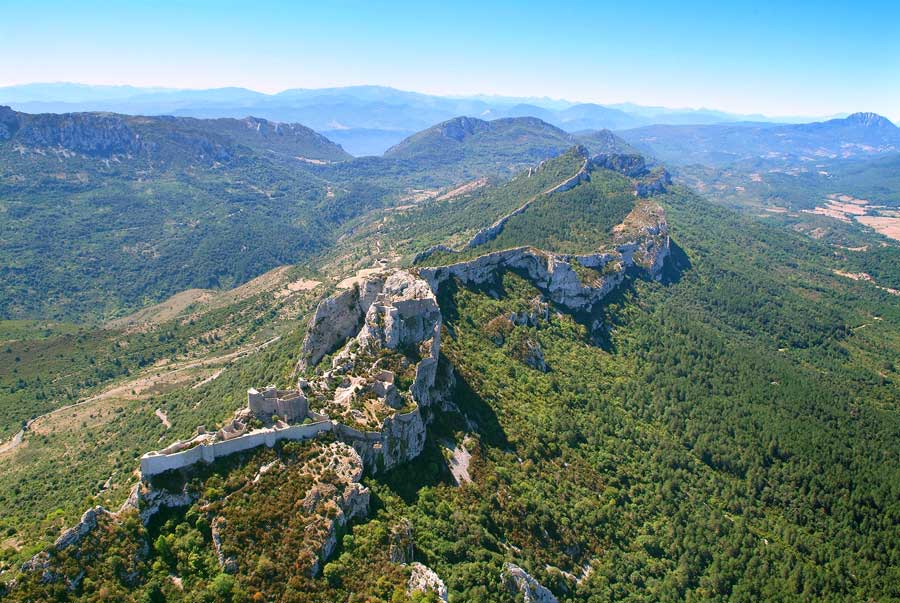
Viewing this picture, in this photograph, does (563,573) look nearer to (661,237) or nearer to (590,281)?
(590,281)

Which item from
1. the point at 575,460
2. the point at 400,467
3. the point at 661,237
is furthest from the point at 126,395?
the point at 661,237

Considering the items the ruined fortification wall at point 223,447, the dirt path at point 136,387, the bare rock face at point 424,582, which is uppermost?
the ruined fortification wall at point 223,447

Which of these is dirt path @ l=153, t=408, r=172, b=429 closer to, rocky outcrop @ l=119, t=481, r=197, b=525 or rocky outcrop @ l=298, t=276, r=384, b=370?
rocky outcrop @ l=298, t=276, r=384, b=370

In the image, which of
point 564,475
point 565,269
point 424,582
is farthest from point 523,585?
point 565,269

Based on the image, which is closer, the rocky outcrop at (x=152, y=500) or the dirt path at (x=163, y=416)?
the rocky outcrop at (x=152, y=500)

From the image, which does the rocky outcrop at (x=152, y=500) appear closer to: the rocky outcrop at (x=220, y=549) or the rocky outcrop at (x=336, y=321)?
the rocky outcrop at (x=220, y=549)

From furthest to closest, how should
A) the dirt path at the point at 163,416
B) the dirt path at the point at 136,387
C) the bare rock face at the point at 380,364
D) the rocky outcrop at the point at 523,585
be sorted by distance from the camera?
the dirt path at the point at 136,387 → the dirt path at the point at 163,416 → the bare rock face at the point at 380,364 → the rocky outcrop at the point at 523,585

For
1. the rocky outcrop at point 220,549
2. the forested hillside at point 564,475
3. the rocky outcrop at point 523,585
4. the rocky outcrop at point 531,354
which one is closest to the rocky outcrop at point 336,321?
the forested hillside at point 564,475

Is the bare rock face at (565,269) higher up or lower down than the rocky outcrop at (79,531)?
lower down

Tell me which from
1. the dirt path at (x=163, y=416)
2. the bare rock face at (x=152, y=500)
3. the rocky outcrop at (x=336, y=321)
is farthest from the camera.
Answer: the dirt path at (x=163, y=416)

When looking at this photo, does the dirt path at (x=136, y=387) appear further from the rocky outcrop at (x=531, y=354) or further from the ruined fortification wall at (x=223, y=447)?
the rocky outcrop at (x=531, y=354)
